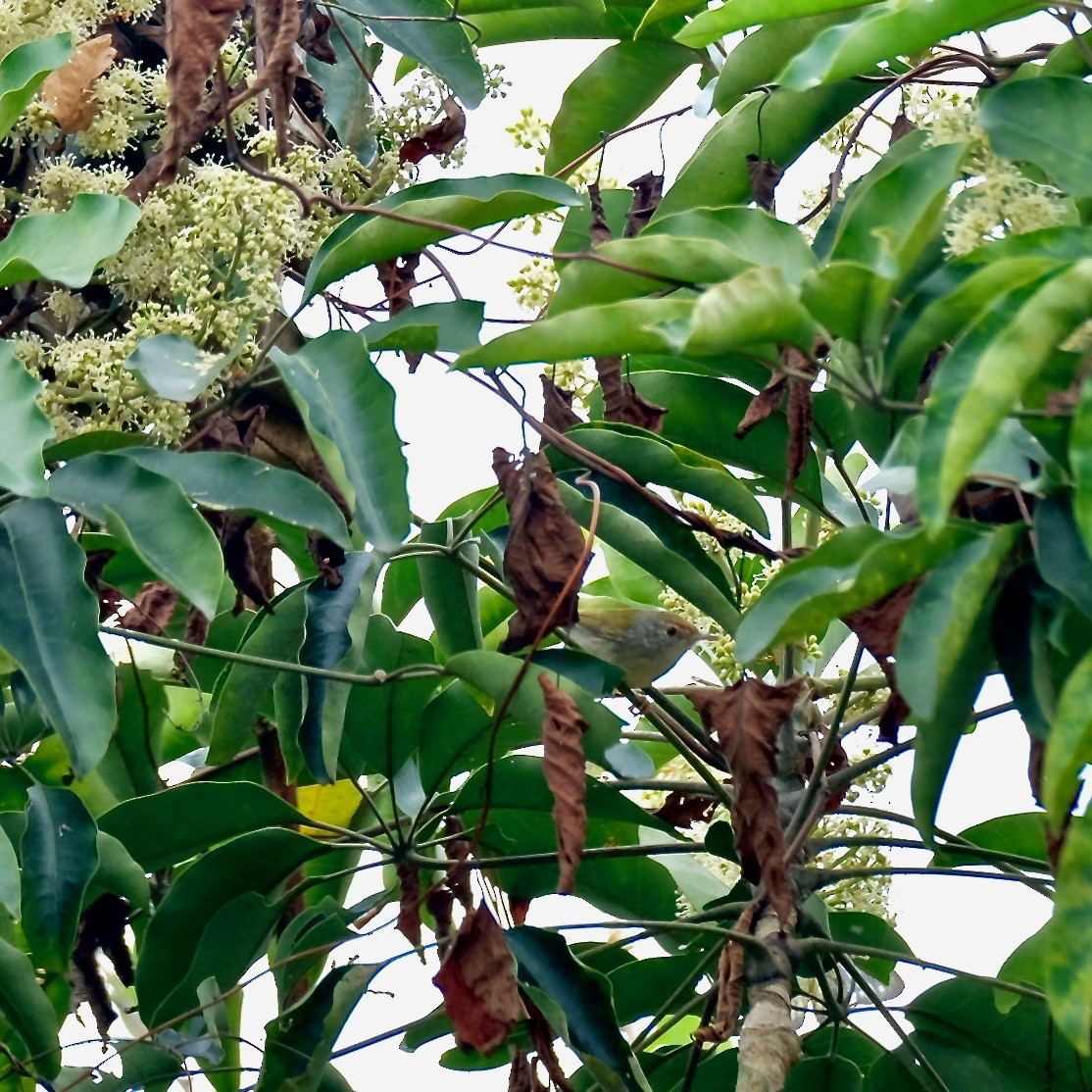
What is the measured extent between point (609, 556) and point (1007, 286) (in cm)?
94

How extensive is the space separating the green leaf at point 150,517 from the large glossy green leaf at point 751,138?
0.45 metres

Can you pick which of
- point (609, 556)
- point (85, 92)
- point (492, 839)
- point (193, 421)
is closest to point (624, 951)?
point (492, 839)

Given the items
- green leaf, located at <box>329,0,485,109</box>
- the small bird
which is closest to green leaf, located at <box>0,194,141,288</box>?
green leaf, located at <box>329,0,485,109</box>

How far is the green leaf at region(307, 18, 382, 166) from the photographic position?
139cm

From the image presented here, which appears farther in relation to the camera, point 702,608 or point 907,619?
point 702,608

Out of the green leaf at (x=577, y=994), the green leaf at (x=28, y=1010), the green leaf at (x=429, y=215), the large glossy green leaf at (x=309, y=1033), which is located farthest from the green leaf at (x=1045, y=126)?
the green leaf at (x=28, y=1010)

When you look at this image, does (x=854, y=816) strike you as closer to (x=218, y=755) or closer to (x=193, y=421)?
(x=218, y=755)

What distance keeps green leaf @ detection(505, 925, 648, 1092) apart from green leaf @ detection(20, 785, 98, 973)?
12.5 inches

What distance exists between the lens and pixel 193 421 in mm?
1129

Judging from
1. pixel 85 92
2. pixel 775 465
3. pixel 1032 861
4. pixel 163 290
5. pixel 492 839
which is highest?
pixel 85 92

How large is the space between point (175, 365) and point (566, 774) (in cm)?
42

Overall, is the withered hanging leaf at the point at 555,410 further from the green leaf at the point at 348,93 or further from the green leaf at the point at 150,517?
the green leaf at the point at 348,93

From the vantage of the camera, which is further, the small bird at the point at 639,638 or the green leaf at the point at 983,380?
the small bird at the point at 639,638

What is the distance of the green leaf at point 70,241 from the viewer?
36.7 inches
